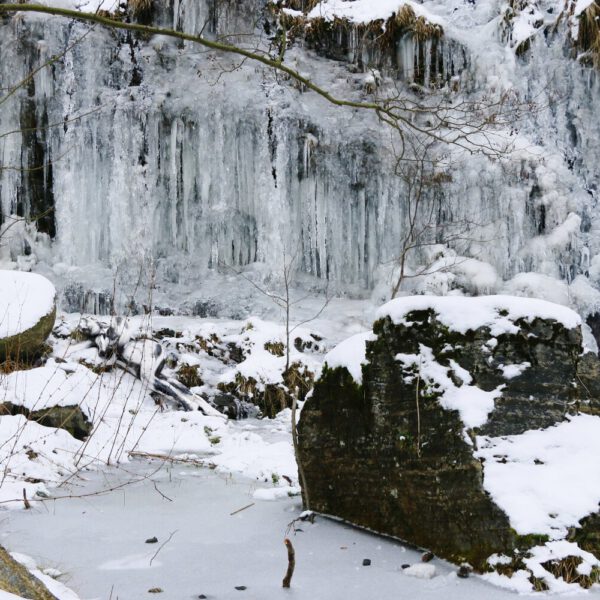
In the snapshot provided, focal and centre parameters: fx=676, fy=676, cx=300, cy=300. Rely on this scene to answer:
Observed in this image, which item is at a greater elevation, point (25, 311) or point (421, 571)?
point (25, 311)

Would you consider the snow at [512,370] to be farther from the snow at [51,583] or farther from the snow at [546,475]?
the snow at [51,583]

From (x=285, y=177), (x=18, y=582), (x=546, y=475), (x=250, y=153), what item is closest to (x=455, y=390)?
(x=546, y=475)

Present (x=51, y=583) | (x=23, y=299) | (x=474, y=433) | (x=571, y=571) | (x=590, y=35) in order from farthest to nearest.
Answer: (x=590, y=35)
(x=23, y=299)
(x=474, y=433)
(x=571, y=571)
(x=51, y=583)

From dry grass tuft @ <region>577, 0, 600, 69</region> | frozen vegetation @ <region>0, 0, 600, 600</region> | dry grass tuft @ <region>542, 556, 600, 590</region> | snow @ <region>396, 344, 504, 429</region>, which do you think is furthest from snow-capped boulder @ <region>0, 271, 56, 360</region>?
dry grass tuft @ <region>577, 0, 600, 69</region>

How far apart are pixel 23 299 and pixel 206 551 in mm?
4791

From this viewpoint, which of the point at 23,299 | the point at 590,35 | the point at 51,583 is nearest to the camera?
the point at 51,583

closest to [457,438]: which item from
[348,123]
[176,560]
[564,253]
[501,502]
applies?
[501,502]

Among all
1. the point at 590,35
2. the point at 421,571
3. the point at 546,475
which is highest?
the point at 590,35

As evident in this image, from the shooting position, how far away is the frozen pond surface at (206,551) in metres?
2.55

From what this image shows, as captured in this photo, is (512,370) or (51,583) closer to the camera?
(51,583)

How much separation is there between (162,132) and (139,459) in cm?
741

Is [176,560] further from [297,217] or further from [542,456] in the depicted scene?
[297,217]

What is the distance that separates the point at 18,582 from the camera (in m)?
1.68

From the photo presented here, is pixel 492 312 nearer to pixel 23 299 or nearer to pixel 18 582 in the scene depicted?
pixel 18 582
